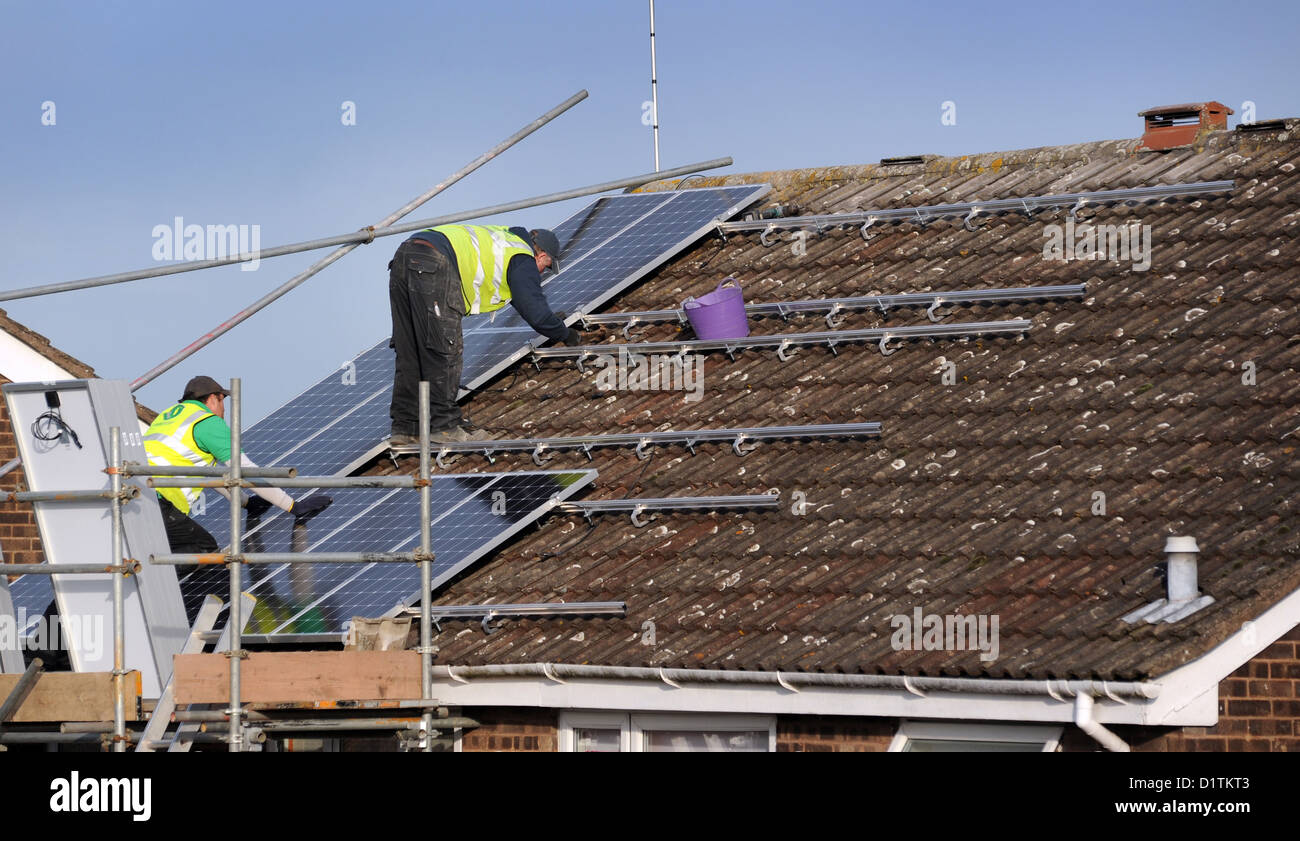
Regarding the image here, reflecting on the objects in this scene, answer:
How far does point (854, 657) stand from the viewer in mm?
10055

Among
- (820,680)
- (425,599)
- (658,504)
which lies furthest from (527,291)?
(820,680)

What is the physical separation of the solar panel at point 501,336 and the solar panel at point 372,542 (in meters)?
0.83

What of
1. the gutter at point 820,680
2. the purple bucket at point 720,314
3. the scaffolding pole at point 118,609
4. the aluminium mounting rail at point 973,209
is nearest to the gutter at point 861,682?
the gutter at point 820,680

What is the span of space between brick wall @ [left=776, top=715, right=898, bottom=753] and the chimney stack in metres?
6.35

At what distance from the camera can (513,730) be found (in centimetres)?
1124

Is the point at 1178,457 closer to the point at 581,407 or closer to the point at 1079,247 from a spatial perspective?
the point at 1079,247

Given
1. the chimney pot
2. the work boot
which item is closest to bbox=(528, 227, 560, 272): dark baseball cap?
the work boot

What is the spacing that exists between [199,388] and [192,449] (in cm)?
55

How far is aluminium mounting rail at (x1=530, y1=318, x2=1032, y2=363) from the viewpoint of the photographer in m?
12.7

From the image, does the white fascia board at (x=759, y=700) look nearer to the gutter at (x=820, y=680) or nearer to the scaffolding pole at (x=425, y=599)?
Answer: the gutter at (x=820, y=680)

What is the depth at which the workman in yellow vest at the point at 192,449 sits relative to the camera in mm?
11758

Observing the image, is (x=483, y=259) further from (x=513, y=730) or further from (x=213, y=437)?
(x=513, y=730)

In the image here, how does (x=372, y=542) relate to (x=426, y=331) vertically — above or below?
below
